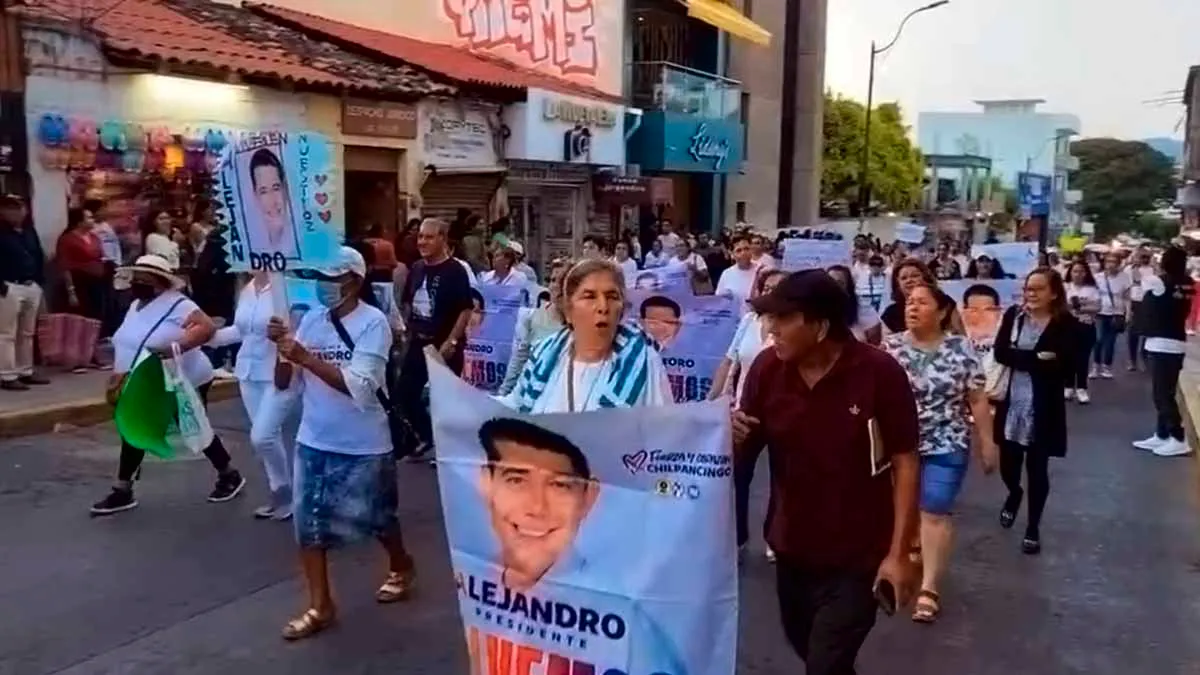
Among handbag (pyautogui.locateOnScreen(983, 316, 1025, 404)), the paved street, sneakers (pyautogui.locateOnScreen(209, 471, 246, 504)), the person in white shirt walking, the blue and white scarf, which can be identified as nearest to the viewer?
the blue and white scarf

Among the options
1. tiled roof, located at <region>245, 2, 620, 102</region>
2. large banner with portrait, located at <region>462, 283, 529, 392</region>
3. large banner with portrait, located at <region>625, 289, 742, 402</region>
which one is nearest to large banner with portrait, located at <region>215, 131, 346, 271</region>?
large banner with portrait, located at <region>625, 289, 742, 402</region>

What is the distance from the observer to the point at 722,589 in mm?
3914

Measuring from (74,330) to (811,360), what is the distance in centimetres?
1093

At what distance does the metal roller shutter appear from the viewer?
21.4 m

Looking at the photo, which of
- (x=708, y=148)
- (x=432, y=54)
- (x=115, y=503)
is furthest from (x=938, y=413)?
(x=708, y=148)

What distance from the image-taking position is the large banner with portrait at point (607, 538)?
152 inches

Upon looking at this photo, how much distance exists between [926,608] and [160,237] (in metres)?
9.98

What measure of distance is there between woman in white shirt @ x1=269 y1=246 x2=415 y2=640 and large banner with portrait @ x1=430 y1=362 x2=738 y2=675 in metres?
1.89

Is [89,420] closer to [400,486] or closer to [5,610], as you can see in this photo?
[400,486]

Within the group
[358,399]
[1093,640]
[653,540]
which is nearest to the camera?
[653,540]

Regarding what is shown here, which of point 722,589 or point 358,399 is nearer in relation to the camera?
point 722,589

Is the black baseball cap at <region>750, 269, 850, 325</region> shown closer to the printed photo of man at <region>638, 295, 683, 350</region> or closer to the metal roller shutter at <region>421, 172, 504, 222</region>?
the printed photo of man at <region>638, 295, 683, 350</region>

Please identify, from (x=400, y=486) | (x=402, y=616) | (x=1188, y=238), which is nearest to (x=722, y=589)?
(x=402, y=616)

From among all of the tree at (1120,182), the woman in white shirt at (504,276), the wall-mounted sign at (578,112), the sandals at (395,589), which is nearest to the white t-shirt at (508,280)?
the woman in white shirt at (504,276)
